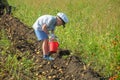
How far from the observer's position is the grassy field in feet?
21.4

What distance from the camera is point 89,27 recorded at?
8.53 meters

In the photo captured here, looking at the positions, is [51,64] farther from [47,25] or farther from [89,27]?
[89,27]

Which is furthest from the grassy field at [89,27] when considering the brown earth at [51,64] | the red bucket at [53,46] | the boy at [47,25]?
the boy at [47,25]

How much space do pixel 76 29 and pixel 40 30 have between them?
131cm

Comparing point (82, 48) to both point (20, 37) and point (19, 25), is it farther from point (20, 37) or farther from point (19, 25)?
point (19, 25)

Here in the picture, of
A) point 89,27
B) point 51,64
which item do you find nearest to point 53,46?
point 51,64

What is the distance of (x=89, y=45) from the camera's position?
6941 millimetres

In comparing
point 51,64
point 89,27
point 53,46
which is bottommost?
point 51,64

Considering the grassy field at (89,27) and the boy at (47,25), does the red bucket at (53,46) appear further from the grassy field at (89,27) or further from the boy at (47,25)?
the grassy field at (89,27)

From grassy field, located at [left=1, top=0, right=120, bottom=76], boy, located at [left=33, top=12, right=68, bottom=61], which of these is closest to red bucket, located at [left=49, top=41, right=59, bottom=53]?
boy, located at [left=33, top=12, right=68, bottom=61]

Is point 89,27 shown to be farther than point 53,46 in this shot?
Yes

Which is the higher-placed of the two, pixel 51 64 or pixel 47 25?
pixel 47 25

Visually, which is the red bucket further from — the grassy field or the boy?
the grassy field

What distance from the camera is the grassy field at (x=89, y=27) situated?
654 centimetres
